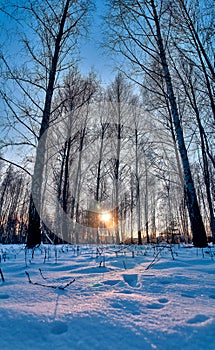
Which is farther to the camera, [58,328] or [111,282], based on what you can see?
[111,282]

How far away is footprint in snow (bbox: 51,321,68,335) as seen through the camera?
29.3 inches

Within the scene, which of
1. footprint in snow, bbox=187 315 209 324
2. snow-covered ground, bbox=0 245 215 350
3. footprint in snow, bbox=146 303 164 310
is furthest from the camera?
footprint in snow, bbox=146 303 164 310

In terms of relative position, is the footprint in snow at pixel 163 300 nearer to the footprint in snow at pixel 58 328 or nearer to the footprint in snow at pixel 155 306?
the footprint in snow at pixel 155 306

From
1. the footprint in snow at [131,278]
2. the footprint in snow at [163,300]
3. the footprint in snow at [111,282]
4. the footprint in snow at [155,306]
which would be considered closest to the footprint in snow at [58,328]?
the footprint in snow at [155,306]

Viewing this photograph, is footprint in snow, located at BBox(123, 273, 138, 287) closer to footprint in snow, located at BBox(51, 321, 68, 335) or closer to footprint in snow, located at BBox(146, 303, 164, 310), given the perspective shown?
footprint in snow, located at BBox(146, 303, 164, 310)

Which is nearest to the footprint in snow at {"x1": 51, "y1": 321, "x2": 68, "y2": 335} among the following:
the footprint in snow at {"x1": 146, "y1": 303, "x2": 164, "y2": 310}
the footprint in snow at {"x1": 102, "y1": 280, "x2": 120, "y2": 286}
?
the footprint in snow at {"x1": 146, "y1": 303, "x2": 164, "y2": 310}

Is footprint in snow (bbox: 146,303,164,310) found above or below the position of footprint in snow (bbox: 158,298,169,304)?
above

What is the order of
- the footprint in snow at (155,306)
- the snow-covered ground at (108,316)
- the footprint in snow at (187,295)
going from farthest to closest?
the footprint in snow at (187,295), the footprint in snow at (155,306), the snow-covered ground at (108,316)

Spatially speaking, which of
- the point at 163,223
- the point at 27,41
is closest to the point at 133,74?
the point at 27,41

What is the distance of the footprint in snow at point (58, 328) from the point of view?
2.44 feet

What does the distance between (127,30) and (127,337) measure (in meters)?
7.90

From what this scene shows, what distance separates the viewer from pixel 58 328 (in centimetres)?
77

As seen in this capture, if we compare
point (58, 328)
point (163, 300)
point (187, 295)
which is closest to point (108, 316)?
point (58, 328)

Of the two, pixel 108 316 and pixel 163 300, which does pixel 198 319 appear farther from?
pixel 108 316
